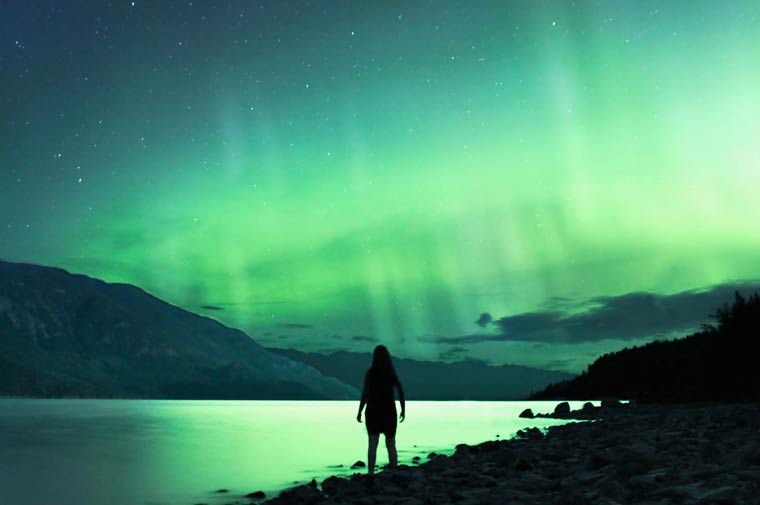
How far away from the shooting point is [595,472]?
509 inches

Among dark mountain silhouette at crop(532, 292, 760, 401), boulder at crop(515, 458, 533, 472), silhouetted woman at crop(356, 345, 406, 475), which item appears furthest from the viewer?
dark mountain silhouette at crop(532, 292, 760, 401)

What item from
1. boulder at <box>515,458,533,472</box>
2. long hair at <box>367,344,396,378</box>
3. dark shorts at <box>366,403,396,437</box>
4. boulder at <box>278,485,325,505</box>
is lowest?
boulder at <box>278,485,325,505</box>

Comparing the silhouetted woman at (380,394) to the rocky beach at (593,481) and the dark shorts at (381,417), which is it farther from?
the rocky beach at (593,481)

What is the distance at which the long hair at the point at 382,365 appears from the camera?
16188 millimetres

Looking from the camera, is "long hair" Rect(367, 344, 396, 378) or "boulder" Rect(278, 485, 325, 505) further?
"boulder" Rect(278, 485, 325, 505)

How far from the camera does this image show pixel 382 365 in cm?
1634

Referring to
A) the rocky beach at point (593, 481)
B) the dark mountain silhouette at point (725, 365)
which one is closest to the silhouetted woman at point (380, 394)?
the rocky beach at point (593, 481)

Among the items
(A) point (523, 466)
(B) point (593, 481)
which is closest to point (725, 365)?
(A) point (523, 466)

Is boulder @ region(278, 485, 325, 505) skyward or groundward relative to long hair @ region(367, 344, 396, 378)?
groundward

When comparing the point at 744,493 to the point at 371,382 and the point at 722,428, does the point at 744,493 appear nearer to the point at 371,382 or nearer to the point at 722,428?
the point at 371,382

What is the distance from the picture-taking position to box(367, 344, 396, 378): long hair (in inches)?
637

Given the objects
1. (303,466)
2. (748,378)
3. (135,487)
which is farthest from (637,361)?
(135,487)

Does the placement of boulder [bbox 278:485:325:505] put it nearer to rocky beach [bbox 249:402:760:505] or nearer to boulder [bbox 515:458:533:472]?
rocky beach [bbox 249:402:760:505]

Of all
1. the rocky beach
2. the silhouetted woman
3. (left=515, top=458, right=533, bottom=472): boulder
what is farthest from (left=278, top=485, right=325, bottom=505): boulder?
(left=515, top=458, right=533, bottom=472): boulder
